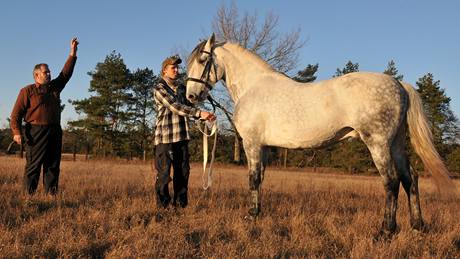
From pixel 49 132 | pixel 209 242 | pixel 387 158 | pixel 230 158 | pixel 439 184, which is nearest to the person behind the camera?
pixel 209 242

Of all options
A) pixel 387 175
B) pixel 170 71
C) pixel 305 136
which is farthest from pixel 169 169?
pixel 387 175

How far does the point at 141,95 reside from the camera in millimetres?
41125

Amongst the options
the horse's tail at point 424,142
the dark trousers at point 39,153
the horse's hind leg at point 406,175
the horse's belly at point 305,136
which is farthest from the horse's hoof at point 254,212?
the dark trousers at point 39,153

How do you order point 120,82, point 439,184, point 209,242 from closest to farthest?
point 209,242, point 439,184, point 120,82

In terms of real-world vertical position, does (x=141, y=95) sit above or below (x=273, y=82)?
above

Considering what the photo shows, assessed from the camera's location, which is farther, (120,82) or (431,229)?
(120,82)

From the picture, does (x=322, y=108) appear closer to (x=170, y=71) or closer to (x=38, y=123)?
(x=170, y=71)

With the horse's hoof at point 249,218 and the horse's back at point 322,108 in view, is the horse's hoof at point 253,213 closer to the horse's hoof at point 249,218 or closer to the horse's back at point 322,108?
the horse's hoof at point 249,218

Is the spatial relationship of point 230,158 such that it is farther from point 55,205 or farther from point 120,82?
point 55,205

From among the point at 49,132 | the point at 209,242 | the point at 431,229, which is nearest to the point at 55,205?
the point at 49,132

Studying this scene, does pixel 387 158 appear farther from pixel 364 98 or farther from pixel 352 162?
pixel 352 162

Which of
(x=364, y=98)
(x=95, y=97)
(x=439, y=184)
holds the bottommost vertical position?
(x=439, y=184)

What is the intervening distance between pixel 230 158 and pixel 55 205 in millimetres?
31024

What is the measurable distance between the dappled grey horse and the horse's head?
0.05ft
